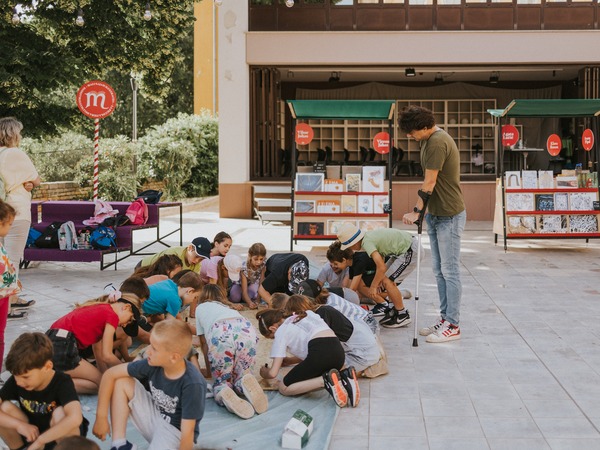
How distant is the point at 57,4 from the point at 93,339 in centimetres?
995

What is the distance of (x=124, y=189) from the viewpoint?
66.1 feet

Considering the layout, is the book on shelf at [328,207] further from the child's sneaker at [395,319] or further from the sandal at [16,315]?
the sandal at [16,315]

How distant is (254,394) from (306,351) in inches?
18.7

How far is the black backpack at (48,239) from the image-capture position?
33.3 feet

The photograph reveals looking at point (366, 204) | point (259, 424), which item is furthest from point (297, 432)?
point (366, 204)

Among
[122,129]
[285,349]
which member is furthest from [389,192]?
[122,129]

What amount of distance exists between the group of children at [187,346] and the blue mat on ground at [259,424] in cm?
8

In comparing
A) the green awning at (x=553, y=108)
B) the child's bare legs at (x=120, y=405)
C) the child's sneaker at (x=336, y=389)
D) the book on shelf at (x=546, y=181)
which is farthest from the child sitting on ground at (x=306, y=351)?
the book on shelf at (x=546, y=181)

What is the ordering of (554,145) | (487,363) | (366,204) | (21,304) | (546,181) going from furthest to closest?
(554,145) → (546,181) → (366,204) → (21,304) → (487,363)

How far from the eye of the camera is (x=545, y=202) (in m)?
12.7

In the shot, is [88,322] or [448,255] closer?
[88,322]

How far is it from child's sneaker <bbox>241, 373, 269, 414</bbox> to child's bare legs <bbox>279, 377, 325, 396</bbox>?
212 millimetres

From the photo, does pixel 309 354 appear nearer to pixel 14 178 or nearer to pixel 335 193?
pixel 14 178

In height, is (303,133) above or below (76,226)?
above
